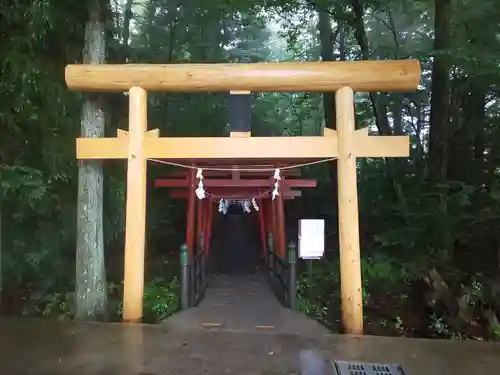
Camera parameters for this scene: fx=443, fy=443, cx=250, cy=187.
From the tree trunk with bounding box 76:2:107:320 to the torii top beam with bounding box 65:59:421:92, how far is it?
102 cm

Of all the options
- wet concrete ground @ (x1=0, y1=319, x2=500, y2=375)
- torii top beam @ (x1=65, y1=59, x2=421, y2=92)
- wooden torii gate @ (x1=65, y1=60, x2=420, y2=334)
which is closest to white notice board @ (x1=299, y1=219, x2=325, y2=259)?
wooden torii gate @ (x1=65, y1=60, x2=420, y2=334)

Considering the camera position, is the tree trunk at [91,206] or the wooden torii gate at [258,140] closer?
the wooden torii gate at [258,140]

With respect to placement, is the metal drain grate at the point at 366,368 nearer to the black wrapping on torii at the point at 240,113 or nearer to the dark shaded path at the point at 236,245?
Result: the black wrapping on torii at the point at 240,113

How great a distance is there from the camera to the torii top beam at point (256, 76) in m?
5.21

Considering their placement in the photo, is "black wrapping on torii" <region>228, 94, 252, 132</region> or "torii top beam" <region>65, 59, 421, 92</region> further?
"black wrapping on torii" <region>228, 94, 252, 132</region>

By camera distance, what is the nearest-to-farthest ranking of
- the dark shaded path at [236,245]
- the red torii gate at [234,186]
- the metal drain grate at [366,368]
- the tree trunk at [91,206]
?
the metal drain grate at [366,368] → the tree trunk at [91,206] → the red torii gate at [234,186] → the dark shaded path at [236,245]

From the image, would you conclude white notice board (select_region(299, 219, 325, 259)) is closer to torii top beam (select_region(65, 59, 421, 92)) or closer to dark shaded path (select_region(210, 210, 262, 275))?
torii top beam (select_region(65, 59, 421, 92))

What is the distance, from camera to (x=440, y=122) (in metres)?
10.1

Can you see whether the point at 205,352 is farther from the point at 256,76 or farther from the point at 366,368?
the point at 256,76

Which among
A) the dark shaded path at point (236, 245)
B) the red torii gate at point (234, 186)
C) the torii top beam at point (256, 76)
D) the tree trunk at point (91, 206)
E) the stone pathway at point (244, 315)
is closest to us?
the torii top beam at point (256, 76)

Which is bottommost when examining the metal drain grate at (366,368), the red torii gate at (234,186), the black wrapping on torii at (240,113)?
the metal drain grate at (366,368)

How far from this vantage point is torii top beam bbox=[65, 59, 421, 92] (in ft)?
17.1

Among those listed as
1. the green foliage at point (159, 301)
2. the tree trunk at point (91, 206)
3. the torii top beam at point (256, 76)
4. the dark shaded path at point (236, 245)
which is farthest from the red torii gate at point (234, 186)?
the torii top beam at point (256, 76)

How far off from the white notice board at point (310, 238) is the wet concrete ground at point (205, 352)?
136cm
